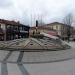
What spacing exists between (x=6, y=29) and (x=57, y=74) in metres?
47.5

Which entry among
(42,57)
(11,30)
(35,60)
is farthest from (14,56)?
(11,30)

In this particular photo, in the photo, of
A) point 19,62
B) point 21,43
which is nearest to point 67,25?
point 21,43

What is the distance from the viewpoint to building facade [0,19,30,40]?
55.3 metres

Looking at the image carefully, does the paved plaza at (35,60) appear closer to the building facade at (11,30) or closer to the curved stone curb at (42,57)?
the curved stone curb at (42,57)

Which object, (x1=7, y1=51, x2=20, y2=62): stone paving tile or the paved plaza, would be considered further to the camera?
(x1=7, y1=51, x2=20, y2=62): stone paving tile

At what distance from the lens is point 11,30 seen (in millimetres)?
58125

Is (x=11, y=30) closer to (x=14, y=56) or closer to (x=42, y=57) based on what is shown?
(x=14, y=56)

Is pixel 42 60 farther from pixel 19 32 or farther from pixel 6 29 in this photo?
pixel 19 32

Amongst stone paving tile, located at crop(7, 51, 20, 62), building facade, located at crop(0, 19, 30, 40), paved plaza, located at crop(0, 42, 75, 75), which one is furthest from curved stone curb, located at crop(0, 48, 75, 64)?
building facade, located at crop(0, 19, 30, 40)

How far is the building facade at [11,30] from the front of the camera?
55.3m

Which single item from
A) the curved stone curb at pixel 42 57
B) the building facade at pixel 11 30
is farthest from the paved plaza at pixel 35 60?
the building facade at pixel 11 30

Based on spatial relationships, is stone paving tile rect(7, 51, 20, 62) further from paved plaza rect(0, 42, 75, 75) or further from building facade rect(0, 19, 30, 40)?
building facade rect(0, 19, 30, 40)

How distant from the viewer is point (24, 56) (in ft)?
46.5

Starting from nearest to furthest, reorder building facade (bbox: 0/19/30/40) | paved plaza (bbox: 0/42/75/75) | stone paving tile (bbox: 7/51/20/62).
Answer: paved plaza (bbox: 0/42/75/75) < stone paving tile (bbox: 7/51/20/62) < building facade (bbox: 0/19/30/40)
